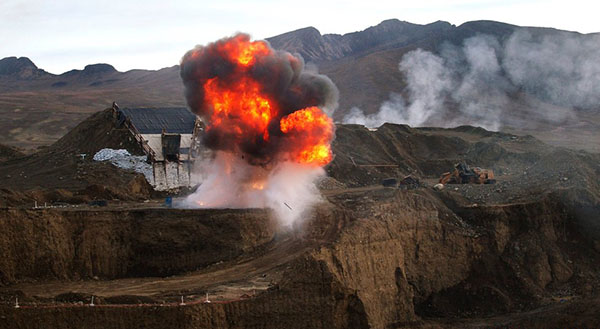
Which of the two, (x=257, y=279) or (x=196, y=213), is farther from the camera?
(x=196, y=213)

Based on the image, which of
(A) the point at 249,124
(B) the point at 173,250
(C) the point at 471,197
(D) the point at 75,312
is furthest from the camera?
(C) the point at 471,197

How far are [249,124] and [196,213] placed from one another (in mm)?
7101

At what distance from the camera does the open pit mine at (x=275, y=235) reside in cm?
3925

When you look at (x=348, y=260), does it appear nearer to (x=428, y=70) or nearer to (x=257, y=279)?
(x=257, y=279)

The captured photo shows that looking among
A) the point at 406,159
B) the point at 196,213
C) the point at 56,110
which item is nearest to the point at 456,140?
the point at 406,159

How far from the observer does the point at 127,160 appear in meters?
68.4

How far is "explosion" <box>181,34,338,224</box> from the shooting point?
5384cm

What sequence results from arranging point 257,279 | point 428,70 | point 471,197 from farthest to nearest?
point 428,70, point 471,197, point 257,279

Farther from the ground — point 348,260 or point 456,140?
point 456,140

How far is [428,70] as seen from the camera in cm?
15075

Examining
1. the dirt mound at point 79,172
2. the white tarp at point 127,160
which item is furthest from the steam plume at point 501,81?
the white tarp at point 127,160

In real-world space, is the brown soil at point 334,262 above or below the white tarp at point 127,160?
below

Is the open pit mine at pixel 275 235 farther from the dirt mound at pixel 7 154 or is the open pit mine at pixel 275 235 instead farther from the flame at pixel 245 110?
the dirt mound at pixel 7 154

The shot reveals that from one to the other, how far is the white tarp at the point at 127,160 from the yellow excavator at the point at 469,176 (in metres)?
23.2
